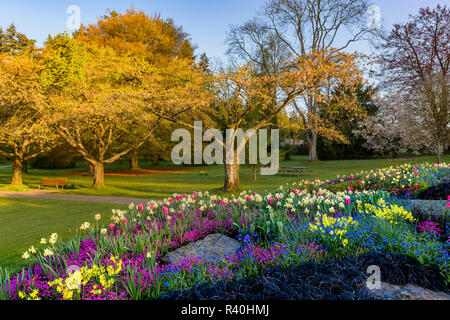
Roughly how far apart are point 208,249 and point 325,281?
187 centimetres

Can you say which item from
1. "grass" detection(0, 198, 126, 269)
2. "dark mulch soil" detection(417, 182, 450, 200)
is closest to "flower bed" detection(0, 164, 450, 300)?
"grass" detection(0, 198, 126, 269)

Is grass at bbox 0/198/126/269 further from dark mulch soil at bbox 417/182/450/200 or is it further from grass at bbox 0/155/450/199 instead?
dark mulch soil at bbox 417/182/450/200

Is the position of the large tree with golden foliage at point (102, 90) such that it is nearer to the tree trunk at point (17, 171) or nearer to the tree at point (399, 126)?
the tree trunk at point (17, 171)

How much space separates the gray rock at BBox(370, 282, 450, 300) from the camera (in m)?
2.60

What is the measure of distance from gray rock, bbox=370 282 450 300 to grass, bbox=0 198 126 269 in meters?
5.81

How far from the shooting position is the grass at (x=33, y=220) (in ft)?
20.4

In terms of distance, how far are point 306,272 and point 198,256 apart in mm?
1503

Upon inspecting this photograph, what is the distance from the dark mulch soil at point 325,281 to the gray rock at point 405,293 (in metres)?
0.08

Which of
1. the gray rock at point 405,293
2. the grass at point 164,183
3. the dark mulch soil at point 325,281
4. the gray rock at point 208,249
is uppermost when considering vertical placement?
the dark mulch soil at point 325,281

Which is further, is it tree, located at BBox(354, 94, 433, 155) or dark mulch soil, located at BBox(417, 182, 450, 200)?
tree, located at BBox(354, 94, 433, 155)

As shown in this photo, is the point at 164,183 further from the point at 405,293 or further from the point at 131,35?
the point at 405,293

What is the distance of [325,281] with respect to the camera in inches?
105

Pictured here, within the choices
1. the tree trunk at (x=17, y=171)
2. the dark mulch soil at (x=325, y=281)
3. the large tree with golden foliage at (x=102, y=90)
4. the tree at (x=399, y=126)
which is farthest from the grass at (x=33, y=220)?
the tree at (x=399, y=126)
